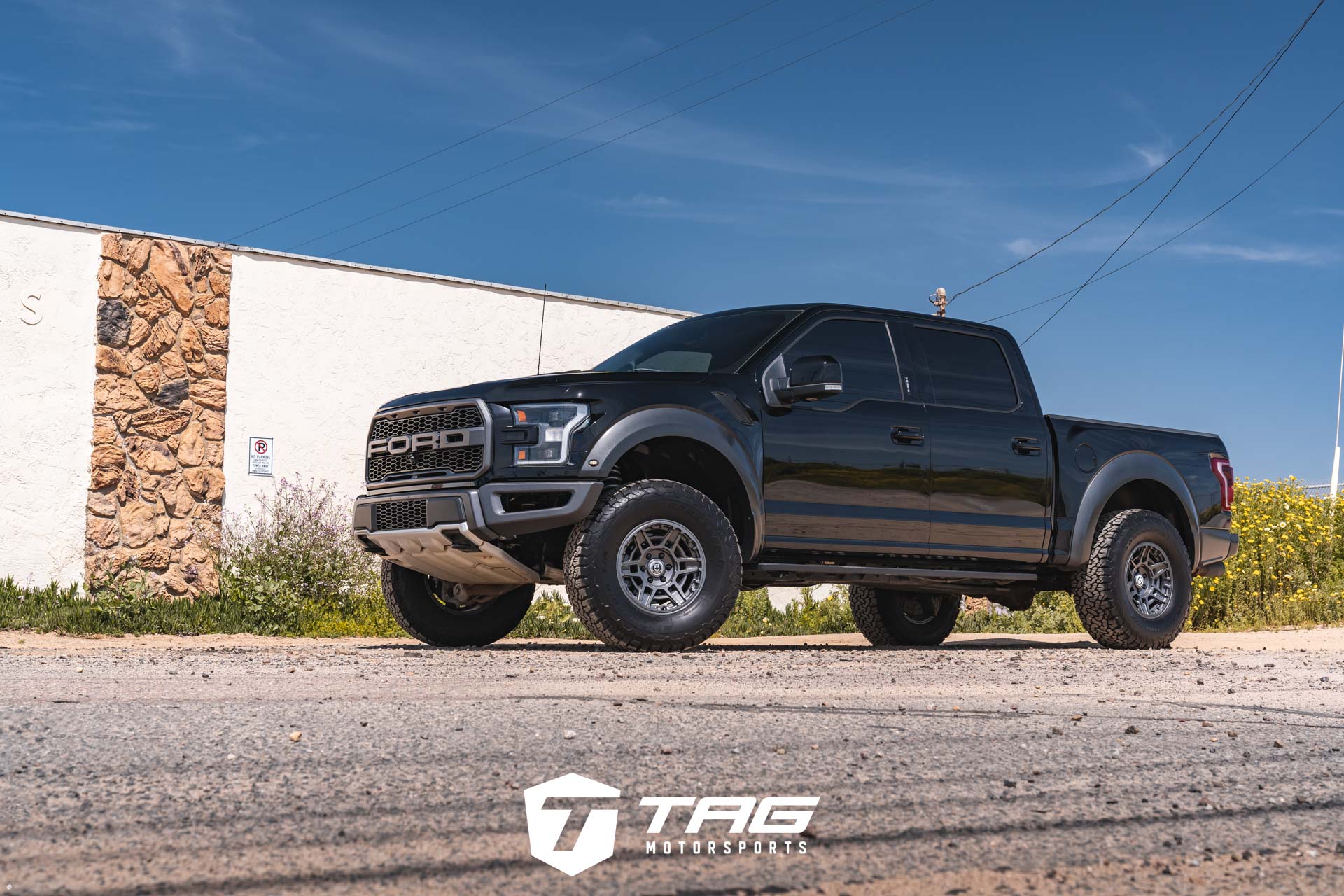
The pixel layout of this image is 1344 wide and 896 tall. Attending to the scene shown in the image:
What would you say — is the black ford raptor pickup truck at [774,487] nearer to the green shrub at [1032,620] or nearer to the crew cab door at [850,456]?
the crew cab door at [850,456]

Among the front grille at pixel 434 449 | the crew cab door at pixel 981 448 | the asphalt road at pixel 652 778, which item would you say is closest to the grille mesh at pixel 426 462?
the front grille at pixel 434 449

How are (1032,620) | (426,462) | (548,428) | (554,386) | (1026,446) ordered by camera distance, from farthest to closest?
1. (1032,620)
2. (1026,446)
3. (426,462)
4. (554,386)
5. (548,428)

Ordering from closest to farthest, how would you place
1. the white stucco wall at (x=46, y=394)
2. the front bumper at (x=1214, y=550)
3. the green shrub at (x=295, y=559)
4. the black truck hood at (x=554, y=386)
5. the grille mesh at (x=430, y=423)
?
the black truck hood at (x=554, y=386) → the grille mesh at (x=430, y=423) → the front bumper at (x=1214, y=550) → the white stucco wall at (x=46, y=394) → the green shrub at (x=295, y=559)

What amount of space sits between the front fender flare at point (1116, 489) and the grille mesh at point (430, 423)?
14.2ft

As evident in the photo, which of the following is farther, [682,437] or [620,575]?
[682,437]

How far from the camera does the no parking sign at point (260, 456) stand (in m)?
14.3

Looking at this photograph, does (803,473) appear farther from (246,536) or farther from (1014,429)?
(246,536)

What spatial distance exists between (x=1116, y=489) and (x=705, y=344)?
3.31 m

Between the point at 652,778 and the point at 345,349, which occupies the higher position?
the point at 345,349

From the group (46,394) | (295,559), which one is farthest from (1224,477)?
(46,394)

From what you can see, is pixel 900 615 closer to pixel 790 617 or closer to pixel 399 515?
pixel 399 515

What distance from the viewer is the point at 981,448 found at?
8461mm

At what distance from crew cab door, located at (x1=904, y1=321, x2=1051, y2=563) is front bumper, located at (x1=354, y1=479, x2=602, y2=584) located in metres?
2.57

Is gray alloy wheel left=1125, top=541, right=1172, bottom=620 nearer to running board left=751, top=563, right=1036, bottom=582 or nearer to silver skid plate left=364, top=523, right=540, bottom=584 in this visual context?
running board left=751, top=563, right=1036, bottom=582
